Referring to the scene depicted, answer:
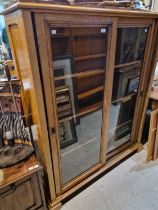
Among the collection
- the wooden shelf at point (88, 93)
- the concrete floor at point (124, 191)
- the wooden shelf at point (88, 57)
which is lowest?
the concrete floor at point (124, 191)

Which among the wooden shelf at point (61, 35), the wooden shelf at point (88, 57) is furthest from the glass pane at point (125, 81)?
the wooden shelf at point (61, 35)

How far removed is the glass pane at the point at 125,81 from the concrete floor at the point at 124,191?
0.32 meters

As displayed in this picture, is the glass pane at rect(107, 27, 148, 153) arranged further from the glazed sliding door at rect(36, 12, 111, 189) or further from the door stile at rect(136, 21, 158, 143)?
the glazed sliding door at rect(36, 12, 111, 189)

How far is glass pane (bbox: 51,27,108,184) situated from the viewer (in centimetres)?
131

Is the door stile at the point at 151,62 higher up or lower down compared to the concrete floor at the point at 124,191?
higher up

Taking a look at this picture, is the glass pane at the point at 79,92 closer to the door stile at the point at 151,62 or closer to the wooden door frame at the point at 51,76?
the wooden door frame at the point at 51,76

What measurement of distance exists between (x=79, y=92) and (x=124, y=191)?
1.16m

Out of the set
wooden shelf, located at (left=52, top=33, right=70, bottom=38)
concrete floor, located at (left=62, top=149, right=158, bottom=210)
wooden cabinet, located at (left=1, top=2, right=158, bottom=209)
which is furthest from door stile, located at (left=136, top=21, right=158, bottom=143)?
wooden shelf, located at (left=52, top=33, right=70, bottom=38)

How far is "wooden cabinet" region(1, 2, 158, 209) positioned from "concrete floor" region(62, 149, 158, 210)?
13cm

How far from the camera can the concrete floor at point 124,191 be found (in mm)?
1604

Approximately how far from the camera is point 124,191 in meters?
1.74

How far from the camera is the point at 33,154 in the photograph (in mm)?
1376

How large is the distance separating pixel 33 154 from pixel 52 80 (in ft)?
2.21

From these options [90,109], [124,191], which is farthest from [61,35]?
[124,191]
